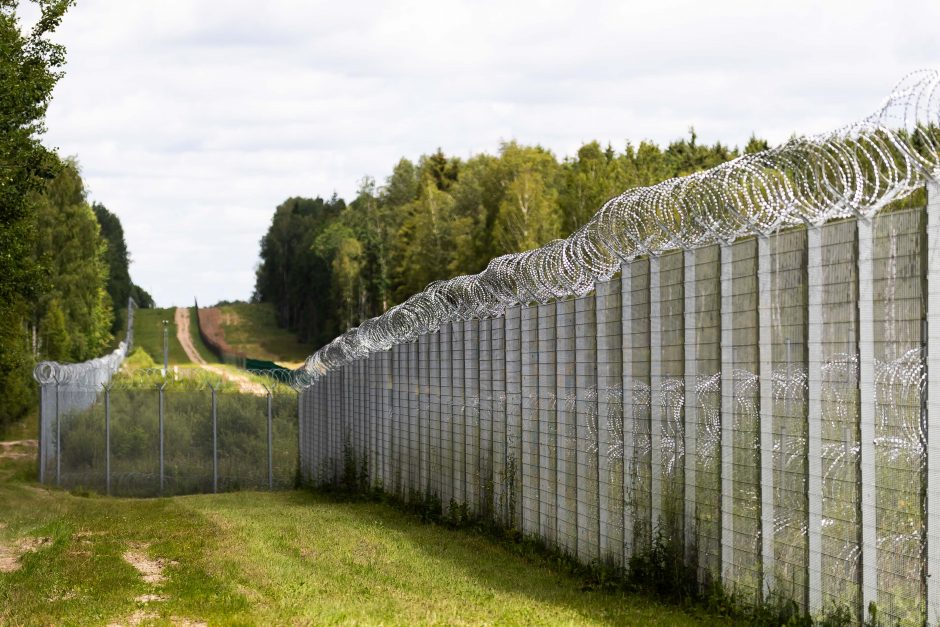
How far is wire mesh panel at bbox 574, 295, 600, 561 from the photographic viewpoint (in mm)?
10359

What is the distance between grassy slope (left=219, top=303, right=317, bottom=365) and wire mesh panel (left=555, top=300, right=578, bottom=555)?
338 ft

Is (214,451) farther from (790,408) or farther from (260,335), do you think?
(260,335)

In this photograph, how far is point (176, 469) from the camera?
27078 mm

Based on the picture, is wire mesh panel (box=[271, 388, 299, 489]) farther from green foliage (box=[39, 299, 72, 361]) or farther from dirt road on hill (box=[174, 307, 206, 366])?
dirt road on hill (box=[174, 307, 206, 366])

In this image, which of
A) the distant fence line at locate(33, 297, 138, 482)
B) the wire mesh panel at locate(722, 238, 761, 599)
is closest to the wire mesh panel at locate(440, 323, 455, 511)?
the wire mesh panel at locate(722, 238, 761, 599)

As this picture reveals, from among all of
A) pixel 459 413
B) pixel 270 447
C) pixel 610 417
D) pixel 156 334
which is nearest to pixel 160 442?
pixel 270 447

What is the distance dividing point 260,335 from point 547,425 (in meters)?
124

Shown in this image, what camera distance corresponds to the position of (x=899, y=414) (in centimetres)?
621

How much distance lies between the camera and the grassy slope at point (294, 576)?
329 inches

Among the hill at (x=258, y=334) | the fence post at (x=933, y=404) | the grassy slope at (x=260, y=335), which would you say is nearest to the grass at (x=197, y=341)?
the hill at (x=258, y=334)

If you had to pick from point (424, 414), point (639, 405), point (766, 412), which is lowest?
point (424, 414)

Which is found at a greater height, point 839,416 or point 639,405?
point 839,416

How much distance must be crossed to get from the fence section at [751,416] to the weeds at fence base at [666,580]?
0.07 metres

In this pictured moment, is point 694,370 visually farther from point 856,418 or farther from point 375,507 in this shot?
point 375,507
